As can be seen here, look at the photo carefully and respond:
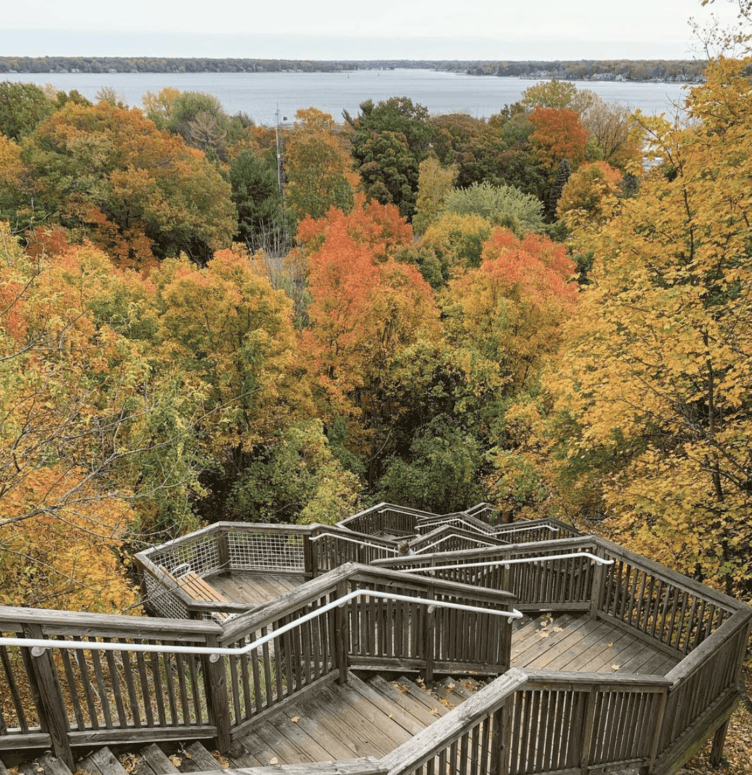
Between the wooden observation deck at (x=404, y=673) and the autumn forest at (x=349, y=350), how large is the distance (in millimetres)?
1355

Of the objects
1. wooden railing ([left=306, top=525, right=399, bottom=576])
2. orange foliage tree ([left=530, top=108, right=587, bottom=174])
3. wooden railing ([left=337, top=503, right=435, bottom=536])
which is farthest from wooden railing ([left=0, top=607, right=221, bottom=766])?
orange foliage tree ([left=530, top=108, right=587, bottom=174])

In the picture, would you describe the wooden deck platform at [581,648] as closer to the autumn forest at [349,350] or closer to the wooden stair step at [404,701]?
the autumn forest at [349,350]

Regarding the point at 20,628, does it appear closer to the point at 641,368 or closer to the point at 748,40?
the point at 641,368

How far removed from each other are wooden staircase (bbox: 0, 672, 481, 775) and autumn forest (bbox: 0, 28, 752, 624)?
249cm

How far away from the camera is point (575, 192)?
4903 cm

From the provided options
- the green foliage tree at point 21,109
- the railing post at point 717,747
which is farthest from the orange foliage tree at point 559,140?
the railing post at point 717,747

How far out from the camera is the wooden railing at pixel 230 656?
3.54 metres

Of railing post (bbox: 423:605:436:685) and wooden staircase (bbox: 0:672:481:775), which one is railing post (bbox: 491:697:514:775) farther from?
railing post (bbox: 423:605:436:685)

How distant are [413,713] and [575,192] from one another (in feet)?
167

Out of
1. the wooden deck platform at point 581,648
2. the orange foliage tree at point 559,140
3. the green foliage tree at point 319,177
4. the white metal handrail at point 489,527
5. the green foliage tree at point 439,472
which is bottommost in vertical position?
the green foliage tree at point 439,472

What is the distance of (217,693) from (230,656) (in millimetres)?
253

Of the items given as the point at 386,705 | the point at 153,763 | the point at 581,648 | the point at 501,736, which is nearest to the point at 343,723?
the point at 386,705

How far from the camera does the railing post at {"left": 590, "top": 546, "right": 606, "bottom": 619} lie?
7.52m

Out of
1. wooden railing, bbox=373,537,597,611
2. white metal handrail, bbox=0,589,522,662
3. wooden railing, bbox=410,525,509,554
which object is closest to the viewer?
white metal handrail, bbox=0,589,522,662
